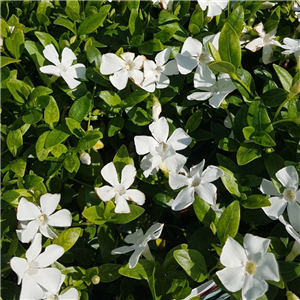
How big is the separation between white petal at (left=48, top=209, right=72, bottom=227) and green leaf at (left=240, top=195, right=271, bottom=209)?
41 cm

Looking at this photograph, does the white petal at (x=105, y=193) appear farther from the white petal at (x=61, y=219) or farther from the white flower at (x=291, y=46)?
the white flower at (x=291, y=46)

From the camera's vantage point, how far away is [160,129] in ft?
3.30

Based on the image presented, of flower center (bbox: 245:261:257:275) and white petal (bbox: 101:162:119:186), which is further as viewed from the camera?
white petal (bbox: 101:162:119:186)

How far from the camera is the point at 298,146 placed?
39.3 inches

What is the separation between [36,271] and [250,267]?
1.48ft

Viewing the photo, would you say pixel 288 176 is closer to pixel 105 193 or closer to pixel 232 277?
pixel 232 277

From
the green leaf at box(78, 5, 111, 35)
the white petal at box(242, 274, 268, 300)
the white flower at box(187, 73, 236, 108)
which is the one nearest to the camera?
the white petal at box(242, 274, 268, 300)

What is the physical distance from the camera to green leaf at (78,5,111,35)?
115 cm

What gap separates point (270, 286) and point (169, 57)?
63cm

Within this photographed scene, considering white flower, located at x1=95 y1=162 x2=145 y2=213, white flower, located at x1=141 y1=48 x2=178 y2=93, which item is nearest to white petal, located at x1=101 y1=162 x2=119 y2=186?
white flower, located at x1=95 y1=162 x2=145 y2=213

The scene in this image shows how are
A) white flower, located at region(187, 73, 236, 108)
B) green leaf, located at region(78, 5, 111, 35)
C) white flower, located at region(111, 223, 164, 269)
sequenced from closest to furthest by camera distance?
white flower, located at region(111, 223, 164, 269), white flower, located at region(187, 73, 236, 108), green leaf, located at region(78, 5, 111, 35)

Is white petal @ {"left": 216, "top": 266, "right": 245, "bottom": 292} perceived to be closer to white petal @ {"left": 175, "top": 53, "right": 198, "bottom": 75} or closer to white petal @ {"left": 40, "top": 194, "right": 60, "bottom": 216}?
white petal @ {"left": 40, "top": 194, "right": 60, "bottom": 216}

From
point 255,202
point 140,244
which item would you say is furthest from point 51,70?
point 255,202

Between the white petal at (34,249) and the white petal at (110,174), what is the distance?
0.65 feet
